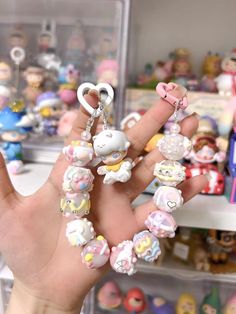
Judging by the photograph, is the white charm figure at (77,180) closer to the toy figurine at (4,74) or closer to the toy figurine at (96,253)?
the toy figurine at (96,253)

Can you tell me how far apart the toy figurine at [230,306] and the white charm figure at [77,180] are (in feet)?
1.45

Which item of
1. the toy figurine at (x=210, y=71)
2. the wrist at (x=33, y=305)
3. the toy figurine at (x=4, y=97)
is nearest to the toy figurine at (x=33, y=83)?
the toy figurine at (x=4, y=97)

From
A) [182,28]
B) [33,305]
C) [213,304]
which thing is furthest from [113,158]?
[182,28]

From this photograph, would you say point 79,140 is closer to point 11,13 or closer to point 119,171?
point 119,171

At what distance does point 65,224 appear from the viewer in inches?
20.2

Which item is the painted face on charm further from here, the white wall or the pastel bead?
the white wall

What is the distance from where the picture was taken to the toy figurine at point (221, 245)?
76cm

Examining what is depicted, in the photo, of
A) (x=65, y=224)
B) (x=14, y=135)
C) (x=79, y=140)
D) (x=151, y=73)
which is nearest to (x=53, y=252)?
(x=65, y=224)

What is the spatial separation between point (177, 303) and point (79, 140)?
0.45 meters

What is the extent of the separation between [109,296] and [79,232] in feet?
1.26

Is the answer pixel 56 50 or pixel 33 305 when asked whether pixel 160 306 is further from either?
pixel 56 50

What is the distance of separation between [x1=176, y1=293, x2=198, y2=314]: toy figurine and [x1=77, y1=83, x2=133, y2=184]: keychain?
40cm

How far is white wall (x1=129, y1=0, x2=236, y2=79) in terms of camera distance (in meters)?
0.92

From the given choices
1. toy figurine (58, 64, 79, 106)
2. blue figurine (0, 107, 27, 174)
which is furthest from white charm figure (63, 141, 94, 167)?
toy figurine (58, 64, 79, 106)
